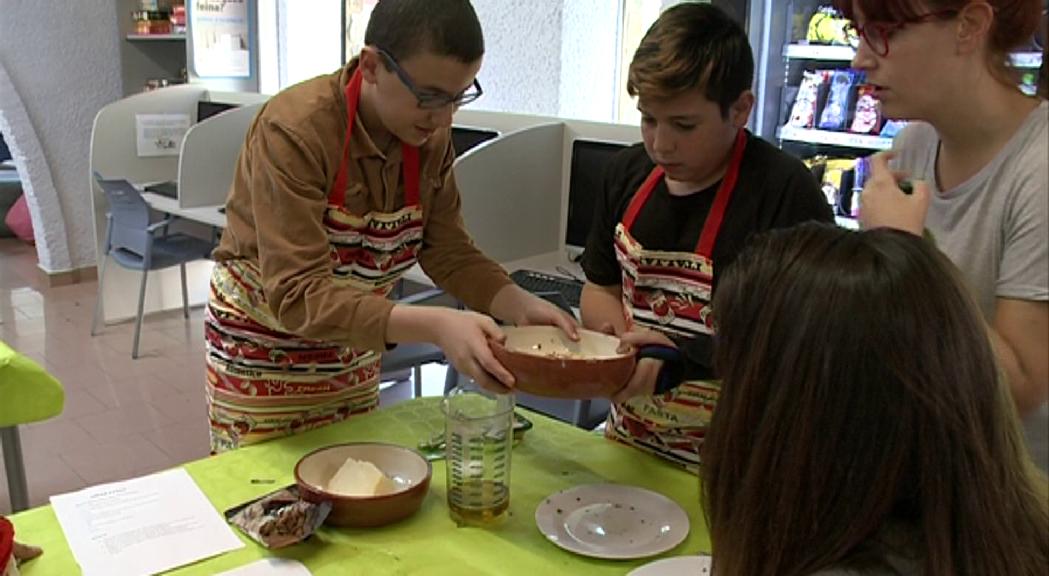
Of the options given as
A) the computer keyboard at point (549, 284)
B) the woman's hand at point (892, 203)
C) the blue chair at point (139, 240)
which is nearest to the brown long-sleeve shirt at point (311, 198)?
the woman's hand at point (892, 203)

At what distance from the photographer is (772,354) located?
2.21 feet

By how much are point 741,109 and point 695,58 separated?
12 centimetres

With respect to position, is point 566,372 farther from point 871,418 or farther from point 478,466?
Answer: point 871,418

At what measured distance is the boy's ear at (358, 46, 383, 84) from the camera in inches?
51.1

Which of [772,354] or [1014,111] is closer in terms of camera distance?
[772,354]

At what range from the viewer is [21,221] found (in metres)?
6.14

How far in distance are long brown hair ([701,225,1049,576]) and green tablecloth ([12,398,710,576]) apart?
0.44 m

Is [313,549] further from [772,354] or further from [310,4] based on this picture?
[310,4]

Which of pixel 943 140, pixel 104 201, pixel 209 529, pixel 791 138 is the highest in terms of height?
pixel 943 140

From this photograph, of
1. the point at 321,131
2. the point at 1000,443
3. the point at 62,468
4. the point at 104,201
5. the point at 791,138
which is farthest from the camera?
the point at 104,201

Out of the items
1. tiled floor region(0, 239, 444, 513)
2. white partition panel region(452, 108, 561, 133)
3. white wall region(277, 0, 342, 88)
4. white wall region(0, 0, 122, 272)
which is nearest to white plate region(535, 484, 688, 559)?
white partition panel region(452, 108, 561, 133)

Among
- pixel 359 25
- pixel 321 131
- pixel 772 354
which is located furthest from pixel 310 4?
pixel 772 354

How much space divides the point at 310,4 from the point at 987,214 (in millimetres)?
5401

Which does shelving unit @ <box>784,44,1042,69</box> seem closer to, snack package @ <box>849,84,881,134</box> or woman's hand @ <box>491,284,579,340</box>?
snack package @ <box>849,84,881,134</box>
